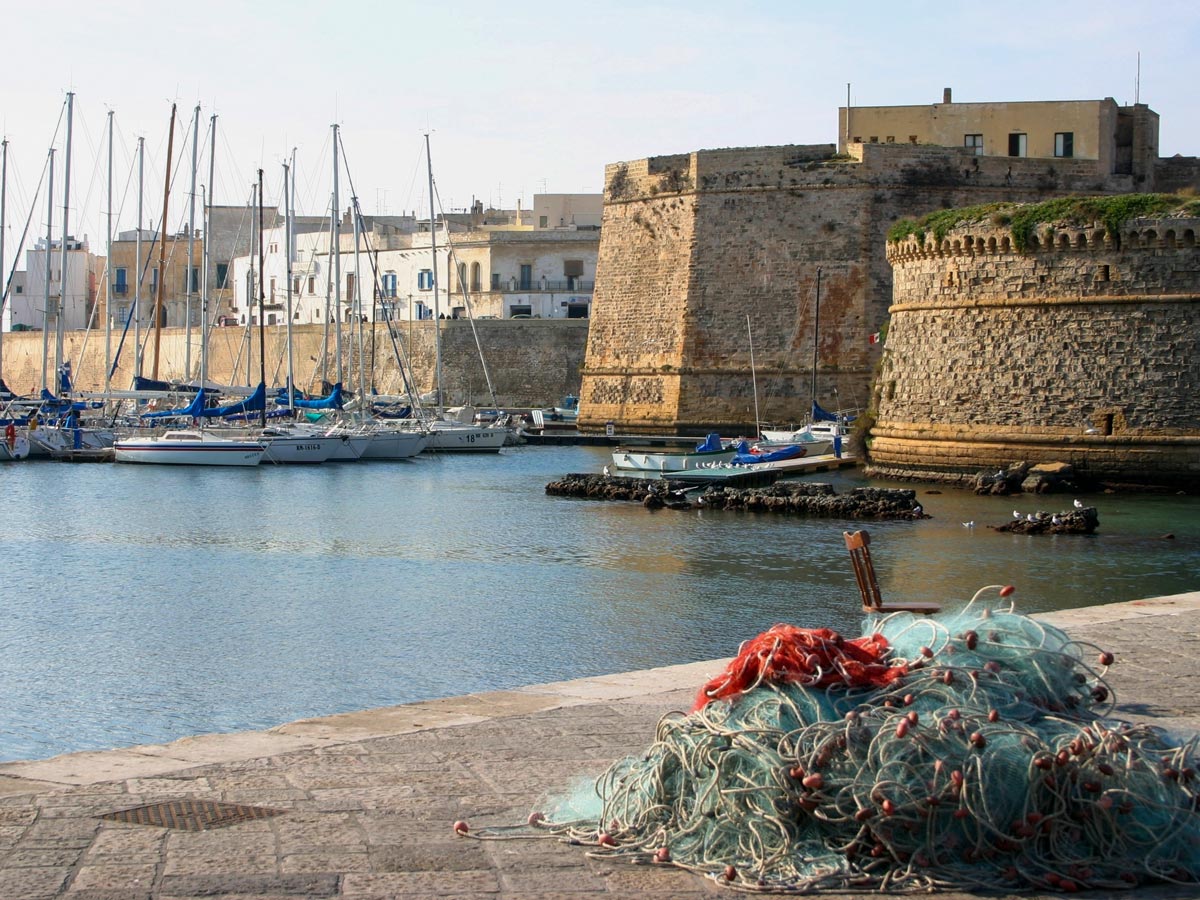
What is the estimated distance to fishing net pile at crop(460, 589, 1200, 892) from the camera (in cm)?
372

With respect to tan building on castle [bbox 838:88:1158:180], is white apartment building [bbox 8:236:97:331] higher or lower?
lower

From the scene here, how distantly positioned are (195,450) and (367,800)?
27.2 metres

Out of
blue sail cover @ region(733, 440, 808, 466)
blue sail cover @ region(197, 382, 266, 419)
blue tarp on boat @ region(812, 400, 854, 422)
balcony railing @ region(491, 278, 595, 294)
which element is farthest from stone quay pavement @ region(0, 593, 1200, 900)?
balcony railing @ region(491, 278, 595, 294)

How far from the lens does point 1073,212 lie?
2206cm

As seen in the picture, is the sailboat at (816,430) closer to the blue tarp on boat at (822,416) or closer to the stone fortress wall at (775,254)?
the blue tarp on boat at (822,416)

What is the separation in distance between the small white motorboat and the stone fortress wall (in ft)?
28.1

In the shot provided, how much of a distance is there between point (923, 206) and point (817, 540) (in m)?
14.0

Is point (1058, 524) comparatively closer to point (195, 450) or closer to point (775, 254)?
point (775, 254)

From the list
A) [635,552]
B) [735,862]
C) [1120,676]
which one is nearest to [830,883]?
[735,862]

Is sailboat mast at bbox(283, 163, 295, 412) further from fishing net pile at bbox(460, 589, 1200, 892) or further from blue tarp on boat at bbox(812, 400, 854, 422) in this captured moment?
fishing net pile at bbox(460, 589, 1200, 892)

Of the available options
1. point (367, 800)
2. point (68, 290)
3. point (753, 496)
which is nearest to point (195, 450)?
point (753, 496)

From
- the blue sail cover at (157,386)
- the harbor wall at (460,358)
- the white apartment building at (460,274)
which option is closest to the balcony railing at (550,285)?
the white apartment building at (460,274)

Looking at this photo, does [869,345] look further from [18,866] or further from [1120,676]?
[18,866]

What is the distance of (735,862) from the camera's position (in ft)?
12.4
